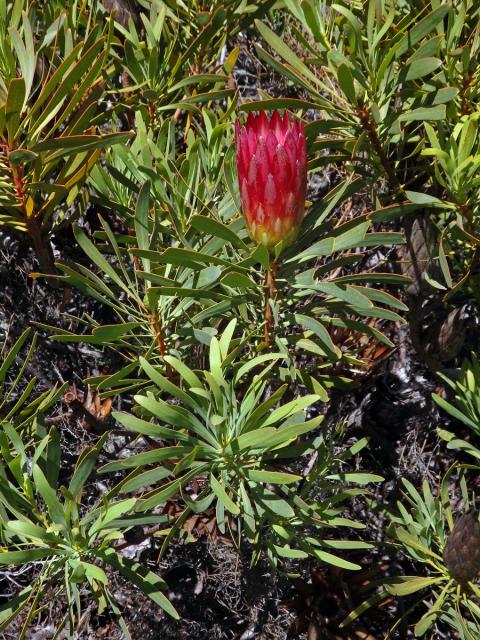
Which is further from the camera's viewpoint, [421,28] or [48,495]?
[421,28]

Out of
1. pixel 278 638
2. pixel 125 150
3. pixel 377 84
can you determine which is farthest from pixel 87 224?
pixel 278 638

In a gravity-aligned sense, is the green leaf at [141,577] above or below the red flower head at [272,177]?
below

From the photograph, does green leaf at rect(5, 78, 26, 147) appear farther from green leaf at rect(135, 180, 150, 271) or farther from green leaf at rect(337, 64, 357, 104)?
green leaf at rect(337, 64, 357, 104)

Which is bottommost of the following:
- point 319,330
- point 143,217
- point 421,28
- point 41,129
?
point 319,330

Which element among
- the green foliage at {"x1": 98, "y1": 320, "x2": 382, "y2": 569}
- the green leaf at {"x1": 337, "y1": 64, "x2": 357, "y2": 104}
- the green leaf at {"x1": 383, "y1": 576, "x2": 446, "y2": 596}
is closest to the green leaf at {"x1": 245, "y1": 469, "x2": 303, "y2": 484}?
the green foliage at {"x1": 98, "y1": 320, "x2": 382, "y2": 569}

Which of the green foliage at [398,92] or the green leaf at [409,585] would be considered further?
the green leaf at [409,585]

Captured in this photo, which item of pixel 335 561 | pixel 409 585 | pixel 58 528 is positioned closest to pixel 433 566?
pixel 409 585

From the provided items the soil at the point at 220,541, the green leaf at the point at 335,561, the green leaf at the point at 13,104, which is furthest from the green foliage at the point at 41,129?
the green leaf at the point at 335,561

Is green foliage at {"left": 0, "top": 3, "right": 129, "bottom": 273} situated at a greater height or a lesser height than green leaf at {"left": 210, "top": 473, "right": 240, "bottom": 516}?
greater

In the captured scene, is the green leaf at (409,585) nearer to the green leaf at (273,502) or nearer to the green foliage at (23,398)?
the green leaf at (273,502)

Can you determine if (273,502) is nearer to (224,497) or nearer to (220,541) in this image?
(224,497)
